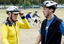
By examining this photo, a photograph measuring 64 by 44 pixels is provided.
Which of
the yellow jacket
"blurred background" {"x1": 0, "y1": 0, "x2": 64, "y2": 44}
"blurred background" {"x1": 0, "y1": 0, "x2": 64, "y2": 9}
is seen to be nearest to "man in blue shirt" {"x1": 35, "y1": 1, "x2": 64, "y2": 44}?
the yellow jacket

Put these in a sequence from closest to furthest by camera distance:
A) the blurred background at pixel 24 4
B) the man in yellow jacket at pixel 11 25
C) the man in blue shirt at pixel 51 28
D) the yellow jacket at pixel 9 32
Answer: the man in blue shirt at pixel 51 28 → the yellow jacket at pixel 9 32 → the man in yellow jacket at pixel 11 25 → the blurred background at pixel 24 4

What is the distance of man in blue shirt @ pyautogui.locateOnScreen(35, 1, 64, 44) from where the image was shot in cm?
233

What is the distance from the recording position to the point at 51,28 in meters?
2.38

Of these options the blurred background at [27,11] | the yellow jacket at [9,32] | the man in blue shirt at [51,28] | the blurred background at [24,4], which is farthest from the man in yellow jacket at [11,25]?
the blurred background at [24,4]

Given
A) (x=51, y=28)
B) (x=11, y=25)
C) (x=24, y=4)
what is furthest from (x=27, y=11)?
(x=51, y=28)

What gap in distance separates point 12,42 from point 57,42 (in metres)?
1.25

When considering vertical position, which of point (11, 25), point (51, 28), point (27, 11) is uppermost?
point (51, 28)

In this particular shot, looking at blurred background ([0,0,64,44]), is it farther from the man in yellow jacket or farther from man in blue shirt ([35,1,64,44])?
man in blue shirt ([35,1,64,44])

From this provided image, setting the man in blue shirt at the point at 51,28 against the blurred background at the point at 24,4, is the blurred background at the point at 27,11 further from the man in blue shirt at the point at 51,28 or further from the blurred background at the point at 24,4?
the man in blue shirt at the point at 51,28

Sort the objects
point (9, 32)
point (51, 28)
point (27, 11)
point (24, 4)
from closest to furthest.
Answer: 1. point (51, 28)
2. point (9, 32)
3. point (27, 11)
4. point (24, 4)

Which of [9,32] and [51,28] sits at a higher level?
[51,28]

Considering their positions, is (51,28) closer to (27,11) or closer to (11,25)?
(11,25)

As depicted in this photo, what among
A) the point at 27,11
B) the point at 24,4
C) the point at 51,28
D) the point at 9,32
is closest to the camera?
the point at 51,28

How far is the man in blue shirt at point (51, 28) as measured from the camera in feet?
7.66
